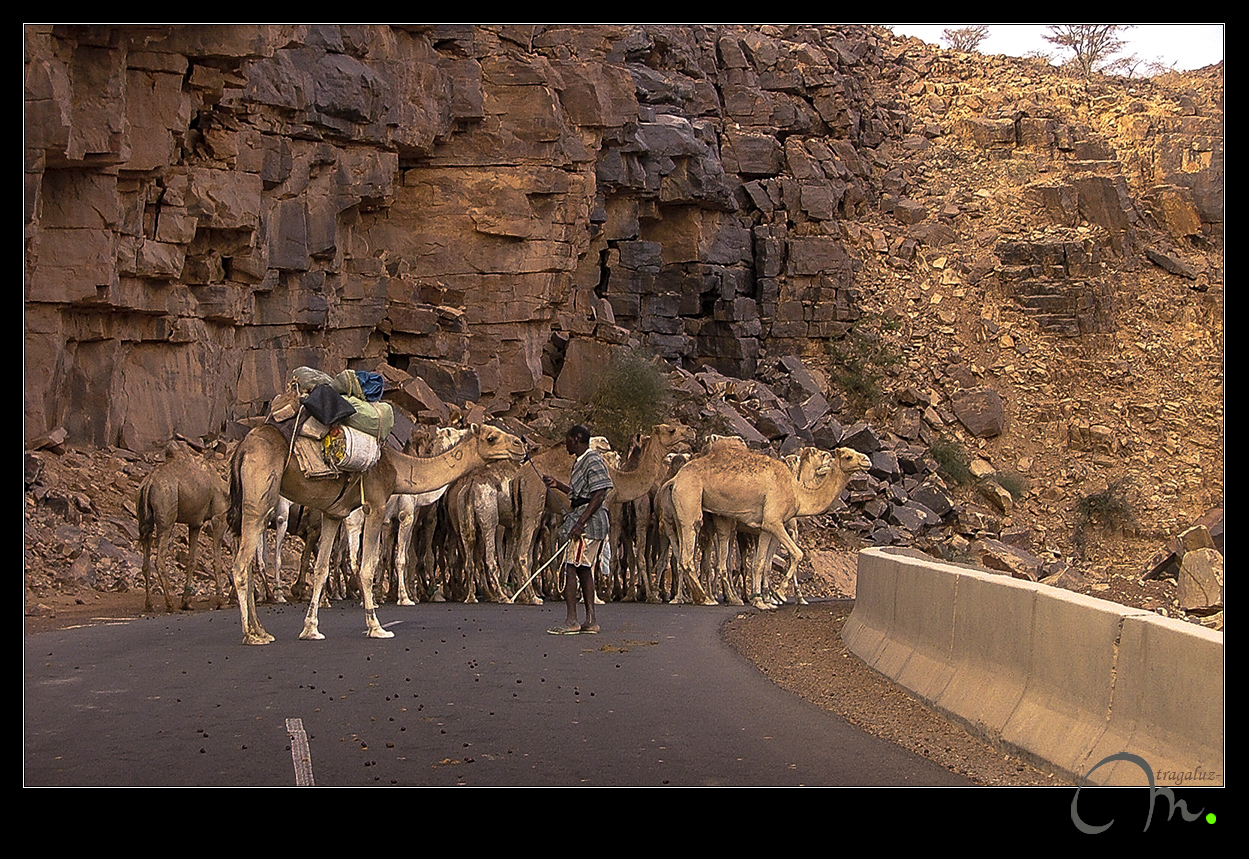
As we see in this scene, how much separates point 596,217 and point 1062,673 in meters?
39.6

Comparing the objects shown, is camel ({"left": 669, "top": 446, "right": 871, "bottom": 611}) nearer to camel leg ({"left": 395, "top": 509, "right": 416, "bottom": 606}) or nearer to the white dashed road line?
camel leg ({"left": 395, "top": 509, "right": 416, "bottom": 606})

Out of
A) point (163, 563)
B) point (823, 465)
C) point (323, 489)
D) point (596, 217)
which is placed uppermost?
point (596, 217)

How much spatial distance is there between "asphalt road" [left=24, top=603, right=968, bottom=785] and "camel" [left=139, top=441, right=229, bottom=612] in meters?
4.45

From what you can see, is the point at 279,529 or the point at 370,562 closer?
the point at 370,562

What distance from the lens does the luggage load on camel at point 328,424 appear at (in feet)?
44.8

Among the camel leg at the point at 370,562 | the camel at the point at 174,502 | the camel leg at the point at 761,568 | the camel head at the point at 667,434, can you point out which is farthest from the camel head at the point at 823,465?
the camel leg at the point at 370,562

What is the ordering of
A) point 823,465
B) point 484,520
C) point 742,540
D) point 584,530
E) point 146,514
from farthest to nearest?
point 742,540 < point 823,465 < point 484,520 < point 146,514 < point 584,530

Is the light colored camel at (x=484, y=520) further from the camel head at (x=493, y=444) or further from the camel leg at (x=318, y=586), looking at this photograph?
the camel leg at (x=318, y=586)

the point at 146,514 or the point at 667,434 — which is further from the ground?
the point at 667,434

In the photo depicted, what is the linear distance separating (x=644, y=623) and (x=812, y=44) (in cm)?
4702

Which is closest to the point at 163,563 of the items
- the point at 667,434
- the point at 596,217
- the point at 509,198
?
the point at 667,434

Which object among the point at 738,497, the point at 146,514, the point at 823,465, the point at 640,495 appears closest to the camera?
the point at 146,514

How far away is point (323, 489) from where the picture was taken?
565 inches

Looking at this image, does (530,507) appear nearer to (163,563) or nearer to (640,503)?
(640,503)
